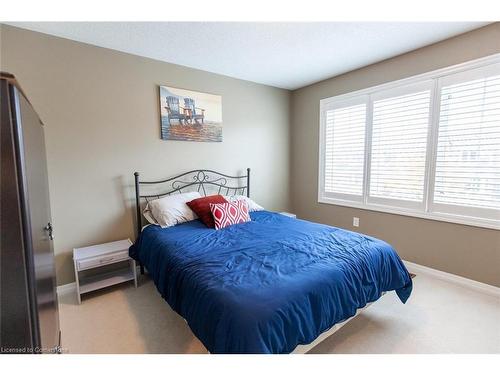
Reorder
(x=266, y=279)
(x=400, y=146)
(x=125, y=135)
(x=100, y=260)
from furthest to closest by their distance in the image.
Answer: (x=400, y=146), (x=125, y=135), (x=100, y=260), (x=266, y=279)

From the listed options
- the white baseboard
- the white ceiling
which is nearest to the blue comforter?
the white baseboard

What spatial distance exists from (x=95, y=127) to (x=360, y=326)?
10.2 ft

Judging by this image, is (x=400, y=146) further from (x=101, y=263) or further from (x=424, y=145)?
(x=101, y=263)

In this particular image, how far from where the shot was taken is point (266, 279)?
1.38 meters

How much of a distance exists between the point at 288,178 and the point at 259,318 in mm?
3294

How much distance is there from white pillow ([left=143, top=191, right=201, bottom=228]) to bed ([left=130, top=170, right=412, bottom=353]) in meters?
0.14

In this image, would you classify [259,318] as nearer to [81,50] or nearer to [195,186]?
[195,186]

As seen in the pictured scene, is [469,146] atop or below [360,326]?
atop

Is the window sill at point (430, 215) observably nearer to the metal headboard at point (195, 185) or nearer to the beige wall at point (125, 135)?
the beige wall at point (125, 135)

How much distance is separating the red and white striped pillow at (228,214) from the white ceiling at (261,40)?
1.69m

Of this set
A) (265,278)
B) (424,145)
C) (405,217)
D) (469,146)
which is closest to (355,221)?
(405,217)

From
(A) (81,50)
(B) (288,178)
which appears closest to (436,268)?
(B) (288,178)
